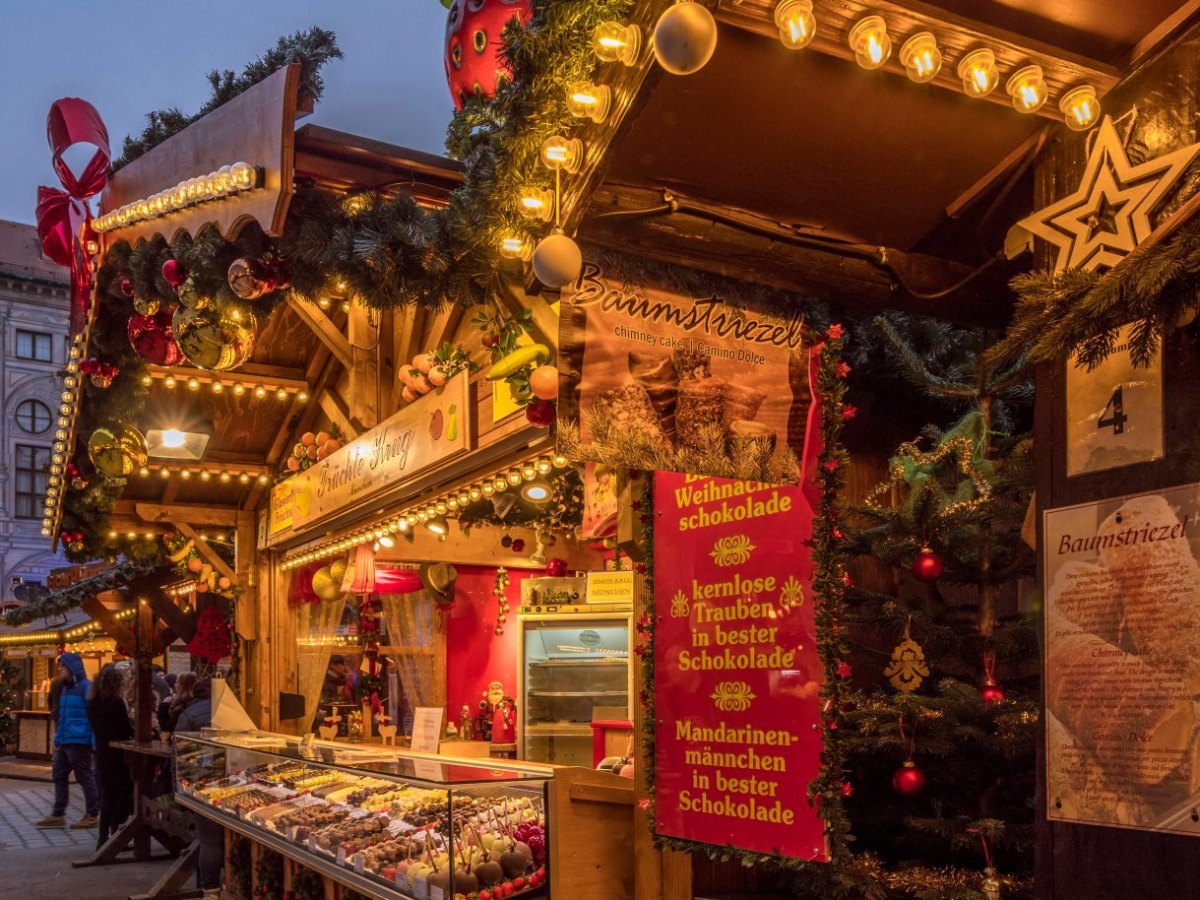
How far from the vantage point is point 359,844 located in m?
5.56

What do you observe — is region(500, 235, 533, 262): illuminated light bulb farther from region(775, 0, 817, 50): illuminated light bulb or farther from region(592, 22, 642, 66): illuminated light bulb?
region(775, 0, 817, 50): illuminated light bulb

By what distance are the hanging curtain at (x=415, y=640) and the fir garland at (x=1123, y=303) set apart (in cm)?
935

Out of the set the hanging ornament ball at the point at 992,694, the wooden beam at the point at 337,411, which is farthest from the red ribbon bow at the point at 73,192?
the hanging ornament ball at the point at 992,694

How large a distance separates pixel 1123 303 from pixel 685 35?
116cm

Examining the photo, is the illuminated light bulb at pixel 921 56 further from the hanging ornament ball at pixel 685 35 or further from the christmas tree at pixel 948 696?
the christmas tree at pixel 948 696

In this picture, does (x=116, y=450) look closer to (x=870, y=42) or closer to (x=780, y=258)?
(x=780, y=258)

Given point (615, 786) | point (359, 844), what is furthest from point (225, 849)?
point (615, 786)

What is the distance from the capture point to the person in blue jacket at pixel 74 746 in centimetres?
1455

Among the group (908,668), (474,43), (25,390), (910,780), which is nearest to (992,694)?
(908,668)

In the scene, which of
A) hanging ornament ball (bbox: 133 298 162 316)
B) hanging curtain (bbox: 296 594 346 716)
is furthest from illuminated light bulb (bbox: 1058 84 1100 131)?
hanging curtain (bbox: 296 594 346 716)

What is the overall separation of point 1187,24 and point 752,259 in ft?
4.83

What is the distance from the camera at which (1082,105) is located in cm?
329

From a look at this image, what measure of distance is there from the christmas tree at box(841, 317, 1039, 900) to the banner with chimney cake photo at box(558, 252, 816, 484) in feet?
2.57

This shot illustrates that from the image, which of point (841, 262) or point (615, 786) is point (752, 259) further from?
point (615, 786)
